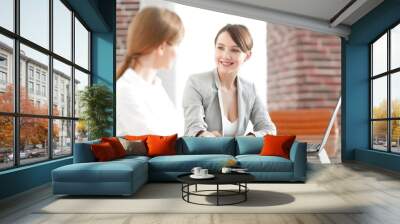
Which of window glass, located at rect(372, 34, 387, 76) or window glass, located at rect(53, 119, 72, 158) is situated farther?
window glass, located at rect(372, 34, 387, 76)

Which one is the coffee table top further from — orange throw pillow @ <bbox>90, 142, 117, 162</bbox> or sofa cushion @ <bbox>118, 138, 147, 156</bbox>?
sofa cushion @ <bbox>118, 138, 147, 156</bbox>

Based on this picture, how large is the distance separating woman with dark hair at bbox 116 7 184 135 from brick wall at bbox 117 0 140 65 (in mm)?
114

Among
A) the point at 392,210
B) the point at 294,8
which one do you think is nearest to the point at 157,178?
the point at 392,210

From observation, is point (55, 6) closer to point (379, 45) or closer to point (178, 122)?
point (178, 122)

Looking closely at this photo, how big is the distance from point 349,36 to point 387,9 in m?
1.30

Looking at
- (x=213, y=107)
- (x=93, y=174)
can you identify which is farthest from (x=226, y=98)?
(x=93, y=174)

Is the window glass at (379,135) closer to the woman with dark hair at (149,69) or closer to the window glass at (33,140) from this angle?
→ the woman with dark hair at (149,69)

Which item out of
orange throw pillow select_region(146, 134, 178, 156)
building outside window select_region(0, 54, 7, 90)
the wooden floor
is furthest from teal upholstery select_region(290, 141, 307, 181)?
building outside window select_region(0, 54, 7, 90)

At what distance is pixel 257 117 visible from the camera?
859cm

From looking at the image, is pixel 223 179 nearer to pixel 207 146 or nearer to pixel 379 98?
pixel 207 146

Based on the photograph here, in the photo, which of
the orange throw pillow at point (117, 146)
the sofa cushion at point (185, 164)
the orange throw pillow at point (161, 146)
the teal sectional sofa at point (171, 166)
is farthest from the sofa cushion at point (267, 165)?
the orange throw pillow at point (117, 146)

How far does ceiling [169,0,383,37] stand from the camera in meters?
8.03

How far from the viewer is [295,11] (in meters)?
8.49

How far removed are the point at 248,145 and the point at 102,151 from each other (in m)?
2.50
